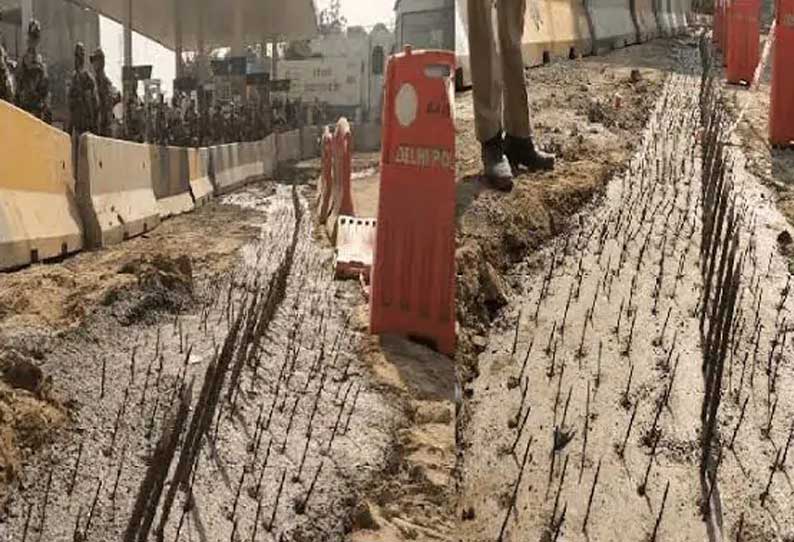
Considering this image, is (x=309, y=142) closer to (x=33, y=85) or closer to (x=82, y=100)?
(x=82, y=100)

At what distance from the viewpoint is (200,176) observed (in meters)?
14.3

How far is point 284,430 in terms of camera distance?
3.90 meters

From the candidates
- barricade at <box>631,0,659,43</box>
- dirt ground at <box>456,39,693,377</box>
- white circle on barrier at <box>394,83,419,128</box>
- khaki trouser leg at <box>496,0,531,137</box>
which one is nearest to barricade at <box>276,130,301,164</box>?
dirt ground at <box>456,39,693,377</box>

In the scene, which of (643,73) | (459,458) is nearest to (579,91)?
(643,73)

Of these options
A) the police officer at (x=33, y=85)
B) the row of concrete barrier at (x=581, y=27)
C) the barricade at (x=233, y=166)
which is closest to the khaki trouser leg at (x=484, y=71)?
the row of concrete barrier at (x=581, y=27)

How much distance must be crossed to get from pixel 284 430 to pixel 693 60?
18962 mm

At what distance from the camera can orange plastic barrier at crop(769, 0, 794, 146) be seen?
10633 mm

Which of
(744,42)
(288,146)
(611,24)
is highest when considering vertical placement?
(611,24)

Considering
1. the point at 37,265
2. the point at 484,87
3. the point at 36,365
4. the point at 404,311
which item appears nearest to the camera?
the point at 36,365

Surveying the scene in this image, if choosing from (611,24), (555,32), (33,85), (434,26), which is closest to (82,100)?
(33,85)

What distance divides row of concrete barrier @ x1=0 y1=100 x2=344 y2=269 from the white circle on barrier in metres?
2.94

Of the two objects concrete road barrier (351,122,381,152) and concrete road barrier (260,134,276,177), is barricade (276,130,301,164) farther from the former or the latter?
concrete road barrier (351,122,381,152)

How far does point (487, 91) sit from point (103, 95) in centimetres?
980

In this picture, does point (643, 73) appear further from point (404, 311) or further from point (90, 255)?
point (404, 311)
